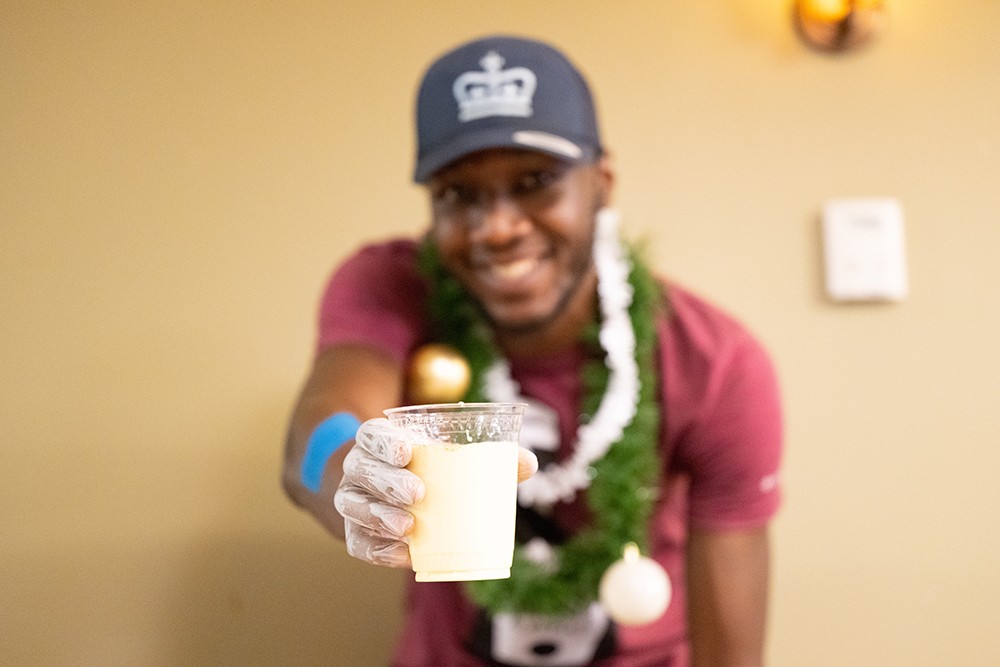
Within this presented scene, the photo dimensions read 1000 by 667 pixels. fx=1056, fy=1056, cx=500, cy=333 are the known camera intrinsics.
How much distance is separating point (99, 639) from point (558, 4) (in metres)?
1.33

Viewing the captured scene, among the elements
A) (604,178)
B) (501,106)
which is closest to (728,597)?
(604,178)

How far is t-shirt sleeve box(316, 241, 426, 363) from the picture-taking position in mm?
1445

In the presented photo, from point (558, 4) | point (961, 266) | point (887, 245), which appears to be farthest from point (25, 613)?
point (961, 266)

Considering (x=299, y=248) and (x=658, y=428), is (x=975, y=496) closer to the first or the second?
(x=658, y=428)

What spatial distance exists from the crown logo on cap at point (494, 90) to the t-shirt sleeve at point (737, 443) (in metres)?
0.48

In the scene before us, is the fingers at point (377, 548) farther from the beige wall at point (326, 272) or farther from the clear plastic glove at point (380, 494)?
the beige wall at point (326, 272)

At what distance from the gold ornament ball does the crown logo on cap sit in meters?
0.37

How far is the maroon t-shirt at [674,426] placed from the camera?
1546mm

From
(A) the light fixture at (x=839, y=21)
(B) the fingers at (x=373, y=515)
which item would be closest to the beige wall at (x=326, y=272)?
(A) the light fixture at (x=839, y=21)

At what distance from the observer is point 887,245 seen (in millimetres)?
1802

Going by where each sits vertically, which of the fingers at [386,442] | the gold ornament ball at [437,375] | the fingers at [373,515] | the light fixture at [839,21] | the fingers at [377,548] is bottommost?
the fingers at [377,548]

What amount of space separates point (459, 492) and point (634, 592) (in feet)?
2.14

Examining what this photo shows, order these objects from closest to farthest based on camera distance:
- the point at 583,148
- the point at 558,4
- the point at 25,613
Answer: the point at 583,148 → the point at 25,613 → the point at 558,4

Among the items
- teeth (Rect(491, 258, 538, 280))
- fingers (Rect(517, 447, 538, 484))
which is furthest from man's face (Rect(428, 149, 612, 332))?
fingers (Rect(517, 447, 538, 484))
